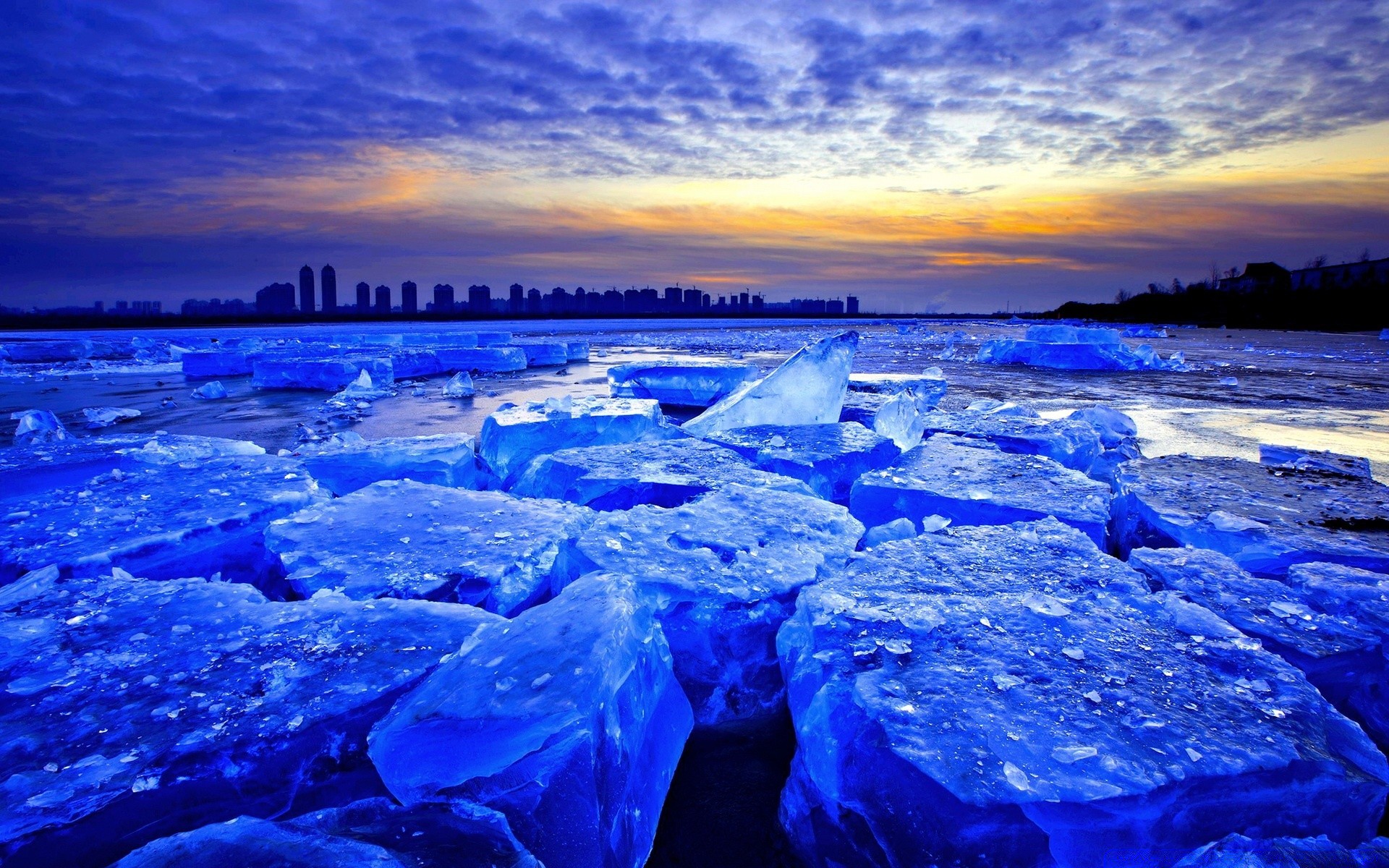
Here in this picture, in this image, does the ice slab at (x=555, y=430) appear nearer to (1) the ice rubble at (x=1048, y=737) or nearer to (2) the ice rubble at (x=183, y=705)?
(2) the ice rubble at (x=183, y=705)

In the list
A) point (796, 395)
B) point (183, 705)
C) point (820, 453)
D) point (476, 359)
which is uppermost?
point (476, 359)

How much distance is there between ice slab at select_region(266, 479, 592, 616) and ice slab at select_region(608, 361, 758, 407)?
460cm

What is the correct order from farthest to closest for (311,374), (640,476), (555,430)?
1. (311,374)
2. (555,430)
3. (640,476)

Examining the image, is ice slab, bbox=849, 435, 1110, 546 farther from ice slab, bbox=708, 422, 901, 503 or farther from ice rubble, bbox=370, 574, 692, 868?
ice rubble, bbox=370, 574, 692, 868

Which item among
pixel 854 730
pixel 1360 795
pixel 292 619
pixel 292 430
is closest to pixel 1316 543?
pixel 1360 795

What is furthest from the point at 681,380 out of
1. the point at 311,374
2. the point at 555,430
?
the point at 311,374

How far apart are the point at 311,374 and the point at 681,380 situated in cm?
581

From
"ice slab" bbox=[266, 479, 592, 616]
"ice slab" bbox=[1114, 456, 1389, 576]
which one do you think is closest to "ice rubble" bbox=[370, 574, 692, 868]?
"ice slab" bbox=[266, 479, 592, 616]

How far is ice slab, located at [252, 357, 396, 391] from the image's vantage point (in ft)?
30.2

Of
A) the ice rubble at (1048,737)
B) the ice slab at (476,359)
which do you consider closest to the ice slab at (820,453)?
the ice rubble at (1048,737)

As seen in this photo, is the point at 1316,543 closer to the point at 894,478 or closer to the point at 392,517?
the point at 894,478

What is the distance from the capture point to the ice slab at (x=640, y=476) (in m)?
2.85

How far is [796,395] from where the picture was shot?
466 cm

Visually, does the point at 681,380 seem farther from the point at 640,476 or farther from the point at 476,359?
the point at 476,359
